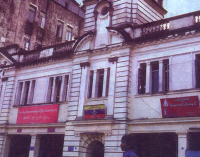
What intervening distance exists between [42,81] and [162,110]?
10986 mm

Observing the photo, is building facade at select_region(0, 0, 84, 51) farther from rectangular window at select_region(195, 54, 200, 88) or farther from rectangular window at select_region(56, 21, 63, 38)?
rectangular window at select_region(195, 54, 200, 88)

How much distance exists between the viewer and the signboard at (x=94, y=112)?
18375 millimetres

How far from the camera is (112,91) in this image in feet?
60.6

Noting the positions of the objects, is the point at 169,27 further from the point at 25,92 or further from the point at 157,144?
the point at 25,92

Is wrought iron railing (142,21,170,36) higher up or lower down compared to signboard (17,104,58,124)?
higher up

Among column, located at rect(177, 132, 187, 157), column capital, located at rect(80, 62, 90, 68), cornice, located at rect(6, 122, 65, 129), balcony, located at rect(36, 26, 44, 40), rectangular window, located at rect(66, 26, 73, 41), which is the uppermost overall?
rectangular window, located at rect(66, 26, 73, 41)

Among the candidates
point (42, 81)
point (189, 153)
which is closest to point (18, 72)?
point (42, 81)

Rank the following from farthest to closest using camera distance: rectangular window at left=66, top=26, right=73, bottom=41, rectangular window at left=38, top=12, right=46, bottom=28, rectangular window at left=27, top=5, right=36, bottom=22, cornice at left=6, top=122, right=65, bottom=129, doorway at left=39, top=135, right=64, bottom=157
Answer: rectangular window at left=66, top=26, right=73, bottom=41 → rectangular window at left=38, top=12, right=46, bottom=28 → rectangular window at left=27, top=5, right=36, bottom=22 → doorway at left=39, top=135, right=64, bottom=157 → cornice at left=6, top=122, right=65, bottom=129

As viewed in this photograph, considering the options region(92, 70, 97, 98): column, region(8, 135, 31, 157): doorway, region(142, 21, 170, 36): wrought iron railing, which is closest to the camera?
region(142, 21, 170, 36): wrought iron railing

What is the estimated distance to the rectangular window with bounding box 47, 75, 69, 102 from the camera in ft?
71.8

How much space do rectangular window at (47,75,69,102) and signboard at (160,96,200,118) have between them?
8.10 metres

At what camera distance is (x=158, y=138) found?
56.1 feet

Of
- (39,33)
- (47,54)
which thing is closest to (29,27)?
(39,33)

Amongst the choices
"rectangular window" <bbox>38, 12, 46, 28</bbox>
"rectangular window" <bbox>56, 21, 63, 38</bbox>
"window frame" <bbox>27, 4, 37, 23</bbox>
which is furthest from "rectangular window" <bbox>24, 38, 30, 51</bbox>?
"rectangular window" <bbox>56, 21, 63, 38</bbox>
